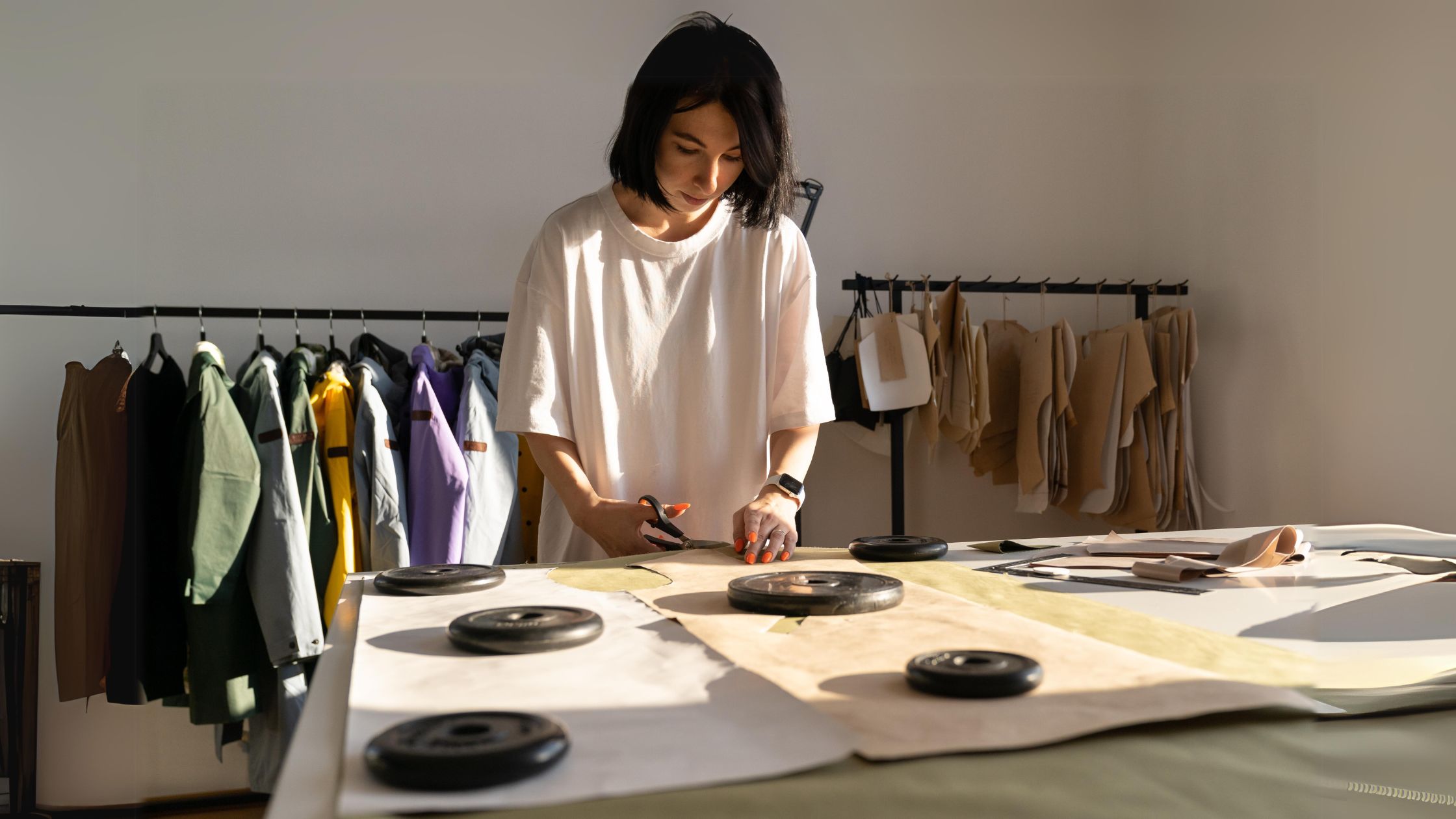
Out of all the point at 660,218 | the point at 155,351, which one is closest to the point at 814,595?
the point at 660,218

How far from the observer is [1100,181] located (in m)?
3.82

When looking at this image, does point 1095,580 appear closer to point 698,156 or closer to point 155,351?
point 698,156

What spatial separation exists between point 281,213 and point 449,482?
1123 millimetres

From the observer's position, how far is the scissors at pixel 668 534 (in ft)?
3.97

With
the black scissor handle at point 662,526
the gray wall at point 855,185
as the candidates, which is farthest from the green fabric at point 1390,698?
the gray wall at point 855,185

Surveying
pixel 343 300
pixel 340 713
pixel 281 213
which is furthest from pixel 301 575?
pixel 340 713

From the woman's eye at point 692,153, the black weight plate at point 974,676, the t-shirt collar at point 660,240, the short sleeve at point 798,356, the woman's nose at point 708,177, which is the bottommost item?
the black weight plate at point 974,676

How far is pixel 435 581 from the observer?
891 millimetres

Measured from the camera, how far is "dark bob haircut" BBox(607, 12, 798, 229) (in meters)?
1.37

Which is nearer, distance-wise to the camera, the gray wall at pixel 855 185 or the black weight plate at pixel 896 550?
the black weight plate at pixel 896 550

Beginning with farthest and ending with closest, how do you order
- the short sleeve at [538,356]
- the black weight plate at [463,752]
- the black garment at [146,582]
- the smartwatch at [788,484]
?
the black garment at [146,582] → the short sleeve at [538,356] → the smartwatch at [788,484] → the black weight plate at [463,752]

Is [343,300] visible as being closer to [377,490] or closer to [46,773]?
[377,490]

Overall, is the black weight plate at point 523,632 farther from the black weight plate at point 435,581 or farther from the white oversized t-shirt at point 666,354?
the white oversized t-shirt at point 666,354

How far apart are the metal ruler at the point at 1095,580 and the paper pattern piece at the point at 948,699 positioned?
26 centimetres
